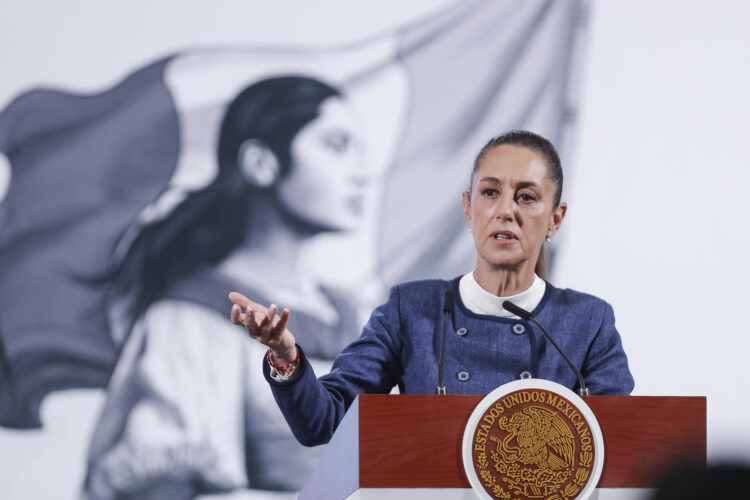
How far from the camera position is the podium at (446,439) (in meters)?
1.29

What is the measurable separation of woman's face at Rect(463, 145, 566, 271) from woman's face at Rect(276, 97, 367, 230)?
1541 millimetres

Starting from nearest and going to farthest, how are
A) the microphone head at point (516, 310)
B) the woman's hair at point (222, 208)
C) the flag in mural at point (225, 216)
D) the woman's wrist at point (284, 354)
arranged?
the woman's wrist at point (284, 354)
the microphone head at point (516, 310)
the flag in mural at point (225, 216)
the woman's hair at point (222, 208)

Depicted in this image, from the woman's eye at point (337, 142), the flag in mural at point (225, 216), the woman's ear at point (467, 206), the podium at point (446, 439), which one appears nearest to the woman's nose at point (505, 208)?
the woman's ear at point (467, 206)

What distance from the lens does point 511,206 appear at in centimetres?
194

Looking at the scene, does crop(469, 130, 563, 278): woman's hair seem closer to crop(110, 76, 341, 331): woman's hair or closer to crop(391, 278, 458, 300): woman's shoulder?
crop(391, 278, 458, 300): woman's shoulder

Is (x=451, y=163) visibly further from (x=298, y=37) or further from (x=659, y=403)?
(x=659, y=403)

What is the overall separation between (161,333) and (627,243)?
1.77 metres

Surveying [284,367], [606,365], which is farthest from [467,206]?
[284,367]

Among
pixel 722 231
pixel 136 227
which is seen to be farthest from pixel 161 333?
pixel 722 231

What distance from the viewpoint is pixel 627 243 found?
11.5 ft

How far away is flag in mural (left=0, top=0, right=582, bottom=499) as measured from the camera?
131 inches

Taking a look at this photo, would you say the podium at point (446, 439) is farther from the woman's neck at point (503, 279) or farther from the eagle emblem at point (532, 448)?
the woman's neck at point (503, 279)

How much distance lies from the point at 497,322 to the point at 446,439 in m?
0.66

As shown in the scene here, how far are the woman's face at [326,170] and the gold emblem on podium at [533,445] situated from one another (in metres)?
2.22
